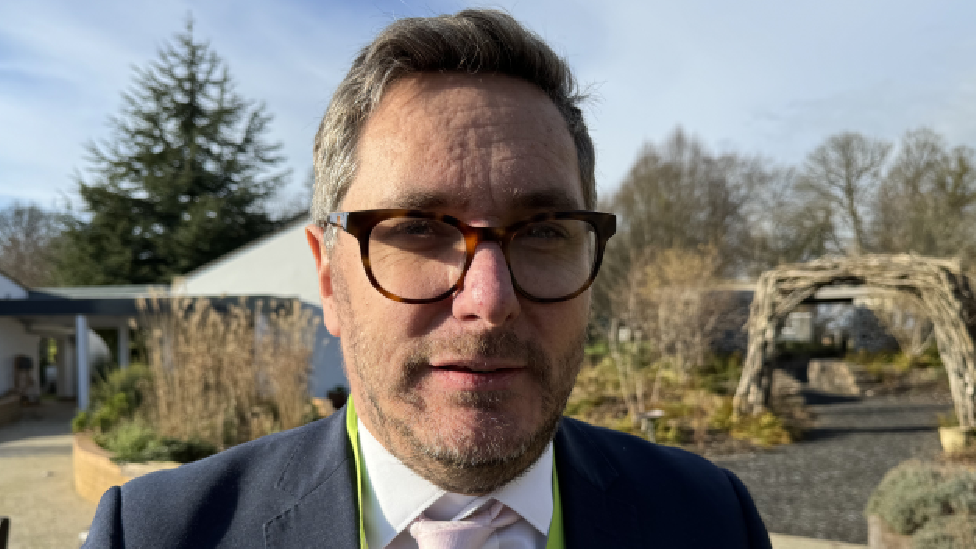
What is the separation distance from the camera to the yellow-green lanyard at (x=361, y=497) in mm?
1235

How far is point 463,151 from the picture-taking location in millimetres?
1099

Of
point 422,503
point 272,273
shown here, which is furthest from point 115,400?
point 422,503

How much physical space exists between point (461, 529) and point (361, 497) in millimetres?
249

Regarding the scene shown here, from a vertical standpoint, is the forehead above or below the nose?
above

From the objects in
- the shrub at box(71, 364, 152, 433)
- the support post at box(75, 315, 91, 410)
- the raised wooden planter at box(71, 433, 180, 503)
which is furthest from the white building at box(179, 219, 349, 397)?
the raised wooden planter at box(71, 433, 180, 503)

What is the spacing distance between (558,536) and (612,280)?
22.9m

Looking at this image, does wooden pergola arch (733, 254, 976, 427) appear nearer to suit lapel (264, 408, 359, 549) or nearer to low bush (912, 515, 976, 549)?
low bush (912, 515, 976, 549)

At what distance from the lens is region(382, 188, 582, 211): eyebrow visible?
3.54 feet

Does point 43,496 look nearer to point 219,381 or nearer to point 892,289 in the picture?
point 219,381

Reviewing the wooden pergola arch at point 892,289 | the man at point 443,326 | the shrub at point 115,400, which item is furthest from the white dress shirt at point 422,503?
the wooden pergola arch at point 892,289

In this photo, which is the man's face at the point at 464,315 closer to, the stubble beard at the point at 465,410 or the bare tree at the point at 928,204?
the stubble beard at the point at 465,410

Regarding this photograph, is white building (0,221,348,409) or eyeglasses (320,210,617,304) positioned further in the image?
white building (0,221,348,409)

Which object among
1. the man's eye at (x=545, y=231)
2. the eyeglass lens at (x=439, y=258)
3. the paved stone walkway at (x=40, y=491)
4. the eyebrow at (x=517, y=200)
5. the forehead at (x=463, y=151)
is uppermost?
the forehead at (x=463, y=151)

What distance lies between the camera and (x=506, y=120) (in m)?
1.16
